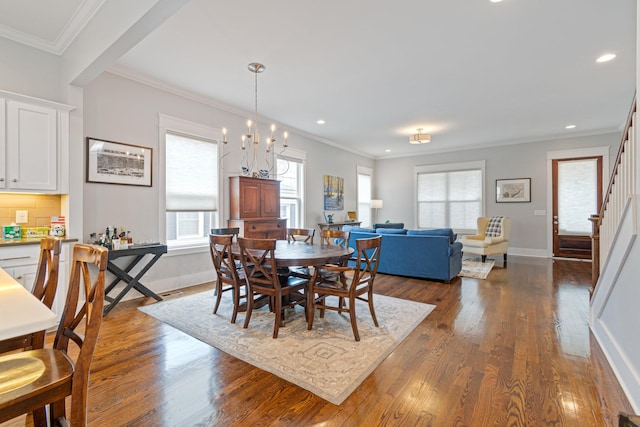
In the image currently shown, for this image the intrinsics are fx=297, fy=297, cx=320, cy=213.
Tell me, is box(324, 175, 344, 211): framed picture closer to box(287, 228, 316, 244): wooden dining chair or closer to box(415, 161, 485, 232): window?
box(415, 161, 485, 232): window

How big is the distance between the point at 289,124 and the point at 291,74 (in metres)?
2.11

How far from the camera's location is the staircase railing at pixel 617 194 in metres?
2.20

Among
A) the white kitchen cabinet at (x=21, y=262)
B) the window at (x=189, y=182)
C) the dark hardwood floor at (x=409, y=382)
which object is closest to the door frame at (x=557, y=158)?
the dark hardwood floor at (x=409, y=382)

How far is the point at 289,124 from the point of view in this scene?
19.0ft

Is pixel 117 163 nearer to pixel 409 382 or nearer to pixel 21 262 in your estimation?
pixel 21 262

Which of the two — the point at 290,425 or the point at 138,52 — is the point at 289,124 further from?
the point at 290,425

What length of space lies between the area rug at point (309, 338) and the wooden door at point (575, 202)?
5327mm

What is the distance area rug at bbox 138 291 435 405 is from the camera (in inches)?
81.2

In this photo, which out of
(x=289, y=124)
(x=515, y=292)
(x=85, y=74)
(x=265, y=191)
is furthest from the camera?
(x=289, y=124)

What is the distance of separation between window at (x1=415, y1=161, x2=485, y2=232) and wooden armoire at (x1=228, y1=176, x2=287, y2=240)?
195 inches

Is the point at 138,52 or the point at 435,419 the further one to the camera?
the point at 138,52

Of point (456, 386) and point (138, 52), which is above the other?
point (138, 52)

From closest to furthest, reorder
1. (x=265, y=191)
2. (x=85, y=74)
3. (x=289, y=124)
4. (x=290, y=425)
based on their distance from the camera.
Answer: (x=290, y=425), (x=85, y=74), (x=265, y=191), (x=289, y=124)

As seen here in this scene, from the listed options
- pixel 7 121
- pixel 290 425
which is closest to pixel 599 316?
pixel 290 425
